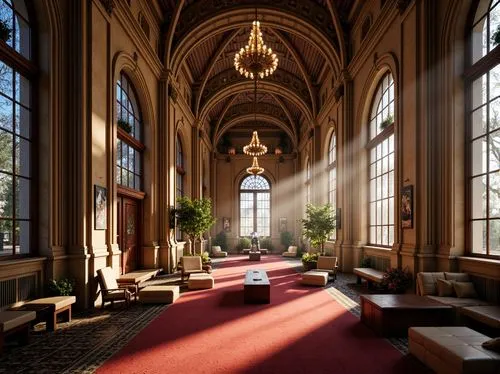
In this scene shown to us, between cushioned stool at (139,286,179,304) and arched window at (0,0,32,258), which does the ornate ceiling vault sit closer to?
arched window at (0,0,32,258)

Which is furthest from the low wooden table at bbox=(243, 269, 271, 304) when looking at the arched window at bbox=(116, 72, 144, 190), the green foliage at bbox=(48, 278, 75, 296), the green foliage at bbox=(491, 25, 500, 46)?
the green foliage at bbox=(491, 25, 500, 46)

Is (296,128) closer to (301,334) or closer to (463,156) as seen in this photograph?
(463,156)

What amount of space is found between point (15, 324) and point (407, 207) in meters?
7.34

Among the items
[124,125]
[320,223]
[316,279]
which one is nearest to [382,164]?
[320,223]

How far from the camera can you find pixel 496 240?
6.11m

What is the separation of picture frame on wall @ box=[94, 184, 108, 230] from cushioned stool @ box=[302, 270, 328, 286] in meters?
5.48

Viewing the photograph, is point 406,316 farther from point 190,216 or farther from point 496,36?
point 190,216

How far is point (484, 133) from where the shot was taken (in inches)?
256

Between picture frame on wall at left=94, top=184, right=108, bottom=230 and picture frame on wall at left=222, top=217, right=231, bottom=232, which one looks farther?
picture frame on wall at left=222, top=217, right=231, bottom=232

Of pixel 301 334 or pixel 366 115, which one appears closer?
pixel 301 334

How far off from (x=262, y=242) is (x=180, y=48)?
14.6 meters

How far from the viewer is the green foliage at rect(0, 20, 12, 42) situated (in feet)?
18.5

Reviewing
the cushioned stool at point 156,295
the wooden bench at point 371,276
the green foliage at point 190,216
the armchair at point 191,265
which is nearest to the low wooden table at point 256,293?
the cushioned stool at point 156,295

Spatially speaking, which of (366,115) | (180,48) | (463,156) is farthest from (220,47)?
(463,156)
